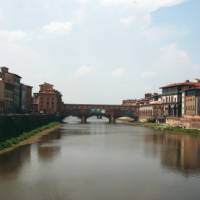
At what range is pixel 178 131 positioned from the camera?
84500 millimetres

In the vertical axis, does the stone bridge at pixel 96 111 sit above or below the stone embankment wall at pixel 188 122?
above

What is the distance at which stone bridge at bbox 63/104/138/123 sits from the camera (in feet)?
499

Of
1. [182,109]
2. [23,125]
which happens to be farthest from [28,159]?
[182,109]

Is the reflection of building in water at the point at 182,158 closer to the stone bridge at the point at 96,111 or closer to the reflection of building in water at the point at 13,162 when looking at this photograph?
the reflection of building in water at the point at 13,162

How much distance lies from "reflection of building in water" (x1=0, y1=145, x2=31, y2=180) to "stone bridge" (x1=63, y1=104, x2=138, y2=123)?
104724 mm

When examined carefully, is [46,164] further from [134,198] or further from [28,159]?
[134,198]

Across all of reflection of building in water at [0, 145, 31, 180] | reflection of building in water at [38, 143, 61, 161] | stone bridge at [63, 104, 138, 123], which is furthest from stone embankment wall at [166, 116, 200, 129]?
stone bridge at [63, 104, 138, 123]

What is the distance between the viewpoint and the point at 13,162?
36.2 m

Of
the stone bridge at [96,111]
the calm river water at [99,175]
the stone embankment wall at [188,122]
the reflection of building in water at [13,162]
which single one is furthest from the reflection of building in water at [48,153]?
the stone bridge at [96,111]

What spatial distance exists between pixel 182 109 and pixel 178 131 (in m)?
29.6

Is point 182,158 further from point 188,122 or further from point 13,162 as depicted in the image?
point 188,122

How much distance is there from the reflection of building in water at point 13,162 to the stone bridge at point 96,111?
4123 inches

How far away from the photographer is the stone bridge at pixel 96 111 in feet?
499

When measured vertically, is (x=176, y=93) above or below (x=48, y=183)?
above
